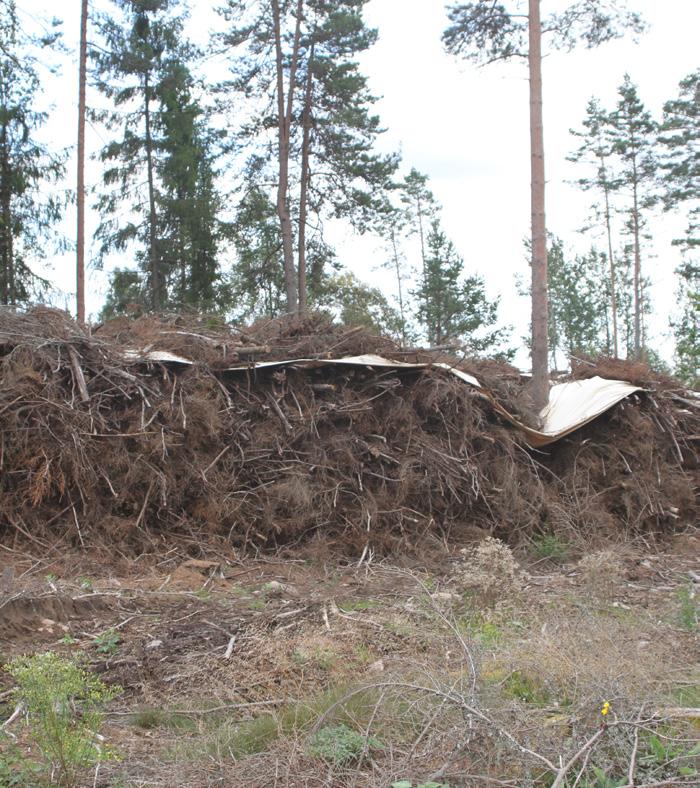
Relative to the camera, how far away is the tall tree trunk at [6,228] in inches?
755

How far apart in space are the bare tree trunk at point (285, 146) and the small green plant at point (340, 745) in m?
14.9

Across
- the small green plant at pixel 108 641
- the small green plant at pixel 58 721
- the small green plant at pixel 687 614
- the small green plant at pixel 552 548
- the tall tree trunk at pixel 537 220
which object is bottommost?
the small green plant at pixel 552 548

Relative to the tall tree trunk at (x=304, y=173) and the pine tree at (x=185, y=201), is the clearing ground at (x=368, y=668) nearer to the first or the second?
the tall tree trunk at (x=304, y=173)

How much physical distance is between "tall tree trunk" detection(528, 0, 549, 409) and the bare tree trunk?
781 centimetres

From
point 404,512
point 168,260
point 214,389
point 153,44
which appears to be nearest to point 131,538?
point 214,389

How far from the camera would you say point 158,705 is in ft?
12.8

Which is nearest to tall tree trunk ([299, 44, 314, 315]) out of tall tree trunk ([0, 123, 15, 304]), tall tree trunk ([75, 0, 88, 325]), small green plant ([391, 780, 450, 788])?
tall tree trunk ([75, 0, 88, 325])

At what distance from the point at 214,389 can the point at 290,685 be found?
441 centimetres

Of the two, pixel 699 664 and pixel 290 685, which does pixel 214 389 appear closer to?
pixel 290 685

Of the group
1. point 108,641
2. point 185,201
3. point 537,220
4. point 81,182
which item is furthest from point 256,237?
point 108,641

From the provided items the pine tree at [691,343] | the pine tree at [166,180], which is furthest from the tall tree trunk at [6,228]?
the pine tree at [691,343]

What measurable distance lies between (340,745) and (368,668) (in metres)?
1.11

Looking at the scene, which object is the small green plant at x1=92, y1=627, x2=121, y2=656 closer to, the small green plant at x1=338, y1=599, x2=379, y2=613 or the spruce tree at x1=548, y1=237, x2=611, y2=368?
the small green plant at x1=338, y1=599, x2=379, y2=613

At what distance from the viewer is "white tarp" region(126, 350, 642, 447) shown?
812 centimetres
